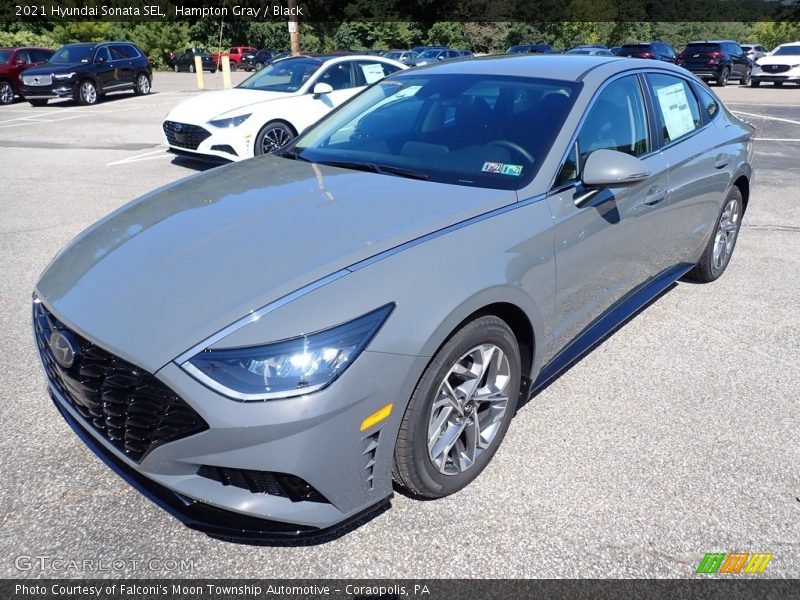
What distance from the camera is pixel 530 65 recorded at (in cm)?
374

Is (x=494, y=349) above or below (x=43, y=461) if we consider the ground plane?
above

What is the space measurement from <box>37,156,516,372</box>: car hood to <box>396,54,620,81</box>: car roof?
1052 millimetres

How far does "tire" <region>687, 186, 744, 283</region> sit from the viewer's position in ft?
15.9

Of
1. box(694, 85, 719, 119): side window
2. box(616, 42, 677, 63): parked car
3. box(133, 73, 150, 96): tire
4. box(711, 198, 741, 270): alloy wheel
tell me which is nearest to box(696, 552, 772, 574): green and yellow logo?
box(711, 198, 741, 270): alloy wheel

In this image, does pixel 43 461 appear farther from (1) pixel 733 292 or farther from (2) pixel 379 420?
(1) pixel 733 292

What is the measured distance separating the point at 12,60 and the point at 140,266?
66.3ft

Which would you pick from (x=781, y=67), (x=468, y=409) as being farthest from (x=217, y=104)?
(x=781, y=67)

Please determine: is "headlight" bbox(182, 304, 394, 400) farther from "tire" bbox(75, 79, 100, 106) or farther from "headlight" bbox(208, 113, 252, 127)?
"tire" bbox(75, 79, 100, 106)

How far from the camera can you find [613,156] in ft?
10.0

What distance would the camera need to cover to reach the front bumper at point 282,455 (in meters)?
2.02

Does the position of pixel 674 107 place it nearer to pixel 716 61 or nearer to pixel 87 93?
pixel 87 93

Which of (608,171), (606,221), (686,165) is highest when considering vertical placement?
(608,171)

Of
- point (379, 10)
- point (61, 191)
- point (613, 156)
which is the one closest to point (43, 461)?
point (613, 156)

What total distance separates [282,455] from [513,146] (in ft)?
6.11
